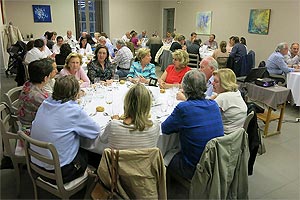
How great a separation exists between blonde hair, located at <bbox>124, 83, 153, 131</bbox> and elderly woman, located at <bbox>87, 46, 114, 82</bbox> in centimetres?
195

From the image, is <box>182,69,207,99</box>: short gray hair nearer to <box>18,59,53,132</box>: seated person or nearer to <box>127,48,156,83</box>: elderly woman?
<box>18,59,53,132</box>: seated person

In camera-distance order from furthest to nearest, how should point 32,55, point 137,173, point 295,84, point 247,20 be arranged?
point 247,20 < point 32,55 < point 295,84 < point 137,173

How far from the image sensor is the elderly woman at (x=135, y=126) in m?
1.65

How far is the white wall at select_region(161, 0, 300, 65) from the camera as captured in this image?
6.61 m

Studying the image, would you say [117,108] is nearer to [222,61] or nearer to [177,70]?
[177,70]

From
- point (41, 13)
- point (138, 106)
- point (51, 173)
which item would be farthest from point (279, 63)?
point (41, 13)

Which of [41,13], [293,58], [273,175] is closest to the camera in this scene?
[273,175]

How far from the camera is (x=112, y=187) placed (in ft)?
5.46

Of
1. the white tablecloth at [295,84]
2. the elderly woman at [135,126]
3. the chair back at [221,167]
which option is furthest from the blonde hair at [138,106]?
the white tablecloth at [295,84]

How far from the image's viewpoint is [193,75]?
197 cm

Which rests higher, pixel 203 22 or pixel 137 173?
pixel 203 22

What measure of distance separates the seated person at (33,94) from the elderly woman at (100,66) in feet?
3.80

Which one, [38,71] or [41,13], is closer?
[38,71]

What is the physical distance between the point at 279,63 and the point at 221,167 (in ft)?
12.8
